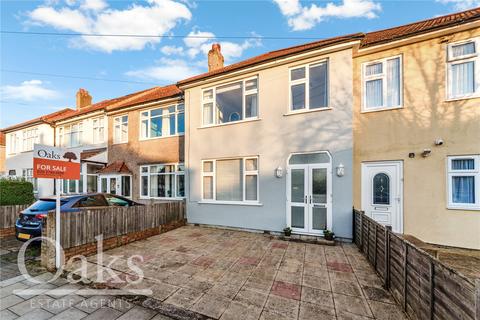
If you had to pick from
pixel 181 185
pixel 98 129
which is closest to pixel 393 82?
pixel 181 185

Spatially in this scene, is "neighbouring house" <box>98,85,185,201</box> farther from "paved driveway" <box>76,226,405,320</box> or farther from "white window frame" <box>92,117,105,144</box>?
"paved driveway" <box>76,226,405,320</box>

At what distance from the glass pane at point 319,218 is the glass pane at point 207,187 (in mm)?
4084

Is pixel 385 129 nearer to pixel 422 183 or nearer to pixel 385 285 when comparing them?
pixel 422 183

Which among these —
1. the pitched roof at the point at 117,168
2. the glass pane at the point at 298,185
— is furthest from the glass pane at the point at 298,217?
the pitched roof at the point at 117,168

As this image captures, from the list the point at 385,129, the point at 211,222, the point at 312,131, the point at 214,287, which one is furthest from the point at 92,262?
the point at 385,129

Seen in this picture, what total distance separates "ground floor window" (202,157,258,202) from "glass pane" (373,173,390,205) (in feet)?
13.0

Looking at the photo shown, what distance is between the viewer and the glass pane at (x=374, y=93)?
7.18 meters

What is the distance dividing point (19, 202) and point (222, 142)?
839 centimetres

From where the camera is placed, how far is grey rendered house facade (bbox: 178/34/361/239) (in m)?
6.76

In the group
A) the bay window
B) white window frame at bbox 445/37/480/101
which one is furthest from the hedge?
white window frame at bbox 445/37/480/101

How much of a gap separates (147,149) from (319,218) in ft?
29.2

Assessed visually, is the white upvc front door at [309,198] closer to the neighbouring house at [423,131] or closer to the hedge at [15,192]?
the neighbouring house at [423,131]

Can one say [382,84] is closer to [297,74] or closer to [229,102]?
[297,74]

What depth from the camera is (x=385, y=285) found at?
3.88m
